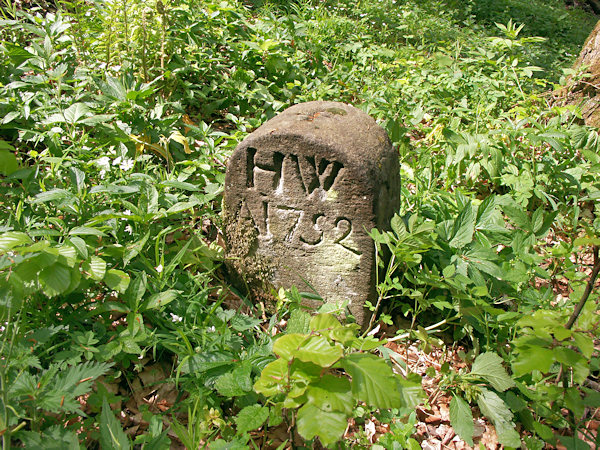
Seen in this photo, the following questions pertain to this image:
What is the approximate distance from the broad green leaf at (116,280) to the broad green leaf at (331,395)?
2.93 ft

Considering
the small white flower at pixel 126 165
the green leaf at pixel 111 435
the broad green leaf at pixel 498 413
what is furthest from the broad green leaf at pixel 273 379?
the small white flower at pixel 126 165

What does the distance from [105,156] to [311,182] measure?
123 centimetres

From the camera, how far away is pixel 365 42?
4863 mm

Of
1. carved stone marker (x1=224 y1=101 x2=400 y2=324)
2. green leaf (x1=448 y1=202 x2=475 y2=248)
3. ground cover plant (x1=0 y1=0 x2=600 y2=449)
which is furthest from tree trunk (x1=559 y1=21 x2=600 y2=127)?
carved stone marker (x1=224 y1=101 x2=400 y2=324)

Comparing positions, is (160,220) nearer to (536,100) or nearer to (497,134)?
(497,134)

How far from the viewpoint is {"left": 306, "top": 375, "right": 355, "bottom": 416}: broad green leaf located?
1.21 meters

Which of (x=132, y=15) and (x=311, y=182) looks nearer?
(x=311, y=182)

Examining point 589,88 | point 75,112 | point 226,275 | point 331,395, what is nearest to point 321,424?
point 331,395

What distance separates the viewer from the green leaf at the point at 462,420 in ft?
5.54

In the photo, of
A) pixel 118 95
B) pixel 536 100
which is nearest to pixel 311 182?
pixel 118 95

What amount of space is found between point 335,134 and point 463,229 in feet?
2.57

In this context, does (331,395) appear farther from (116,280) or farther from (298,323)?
(116,280)

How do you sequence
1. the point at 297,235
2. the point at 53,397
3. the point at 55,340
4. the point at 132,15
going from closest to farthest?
the point at 53,397 → the point at 55,340 → the point at 297,235 → the point at 132,15

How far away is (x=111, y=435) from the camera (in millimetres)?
1297
